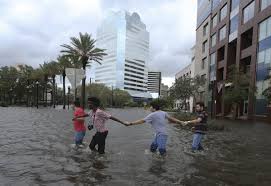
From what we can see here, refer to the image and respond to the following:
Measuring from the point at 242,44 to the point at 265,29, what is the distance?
28.2 feet

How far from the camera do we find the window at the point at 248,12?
44.5m

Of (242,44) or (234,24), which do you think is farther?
(234,24)

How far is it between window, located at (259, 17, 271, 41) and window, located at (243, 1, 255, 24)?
3782 mm

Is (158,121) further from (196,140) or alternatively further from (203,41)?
(203,41)

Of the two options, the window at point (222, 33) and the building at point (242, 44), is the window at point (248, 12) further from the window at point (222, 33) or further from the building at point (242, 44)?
the window at point (222, 33)

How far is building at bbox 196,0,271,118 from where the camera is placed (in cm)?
3969

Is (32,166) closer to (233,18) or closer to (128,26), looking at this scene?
(233,18)

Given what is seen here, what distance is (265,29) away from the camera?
39.8 meters

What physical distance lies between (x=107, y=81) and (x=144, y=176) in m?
184

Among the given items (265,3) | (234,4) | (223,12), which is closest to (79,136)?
(265,3)

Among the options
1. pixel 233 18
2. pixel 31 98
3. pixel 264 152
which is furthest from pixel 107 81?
pixel 264 152

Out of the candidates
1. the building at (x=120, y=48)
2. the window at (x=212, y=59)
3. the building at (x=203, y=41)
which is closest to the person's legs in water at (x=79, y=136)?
the window at (x=212, y=59)

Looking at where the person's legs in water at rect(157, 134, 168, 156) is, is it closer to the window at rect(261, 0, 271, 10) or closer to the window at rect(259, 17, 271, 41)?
the window at rect(259, 17, 271, 41)

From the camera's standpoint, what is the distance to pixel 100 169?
32.0 feet
